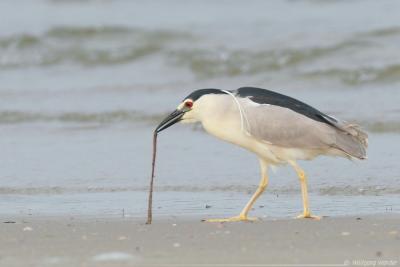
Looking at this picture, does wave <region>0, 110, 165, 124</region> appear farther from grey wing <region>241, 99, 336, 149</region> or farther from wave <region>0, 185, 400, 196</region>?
grey wing <region>241, 99, 336, 149</region>

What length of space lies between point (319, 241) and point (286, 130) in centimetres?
153

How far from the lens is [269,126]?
7.76 metres

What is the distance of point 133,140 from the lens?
11930 mm

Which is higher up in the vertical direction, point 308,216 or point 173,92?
point 173,92

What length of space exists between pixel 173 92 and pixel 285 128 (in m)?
7.87

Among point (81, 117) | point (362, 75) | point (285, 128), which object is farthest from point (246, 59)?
point (285, 128)

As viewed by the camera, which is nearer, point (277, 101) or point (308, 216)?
point (308, 216)

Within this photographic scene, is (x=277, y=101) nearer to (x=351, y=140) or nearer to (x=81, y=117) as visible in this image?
(x=351, y=140)

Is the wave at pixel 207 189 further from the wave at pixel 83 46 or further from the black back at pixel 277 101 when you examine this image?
the wave at pixel 83 46

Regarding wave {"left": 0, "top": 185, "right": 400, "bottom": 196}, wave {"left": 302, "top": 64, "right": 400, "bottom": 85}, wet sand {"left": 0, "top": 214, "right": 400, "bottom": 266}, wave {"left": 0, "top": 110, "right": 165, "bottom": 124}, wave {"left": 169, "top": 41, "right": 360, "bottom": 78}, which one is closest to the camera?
wet sand {"left": 0, "top": 214, "right": 400, "bottom": 266}

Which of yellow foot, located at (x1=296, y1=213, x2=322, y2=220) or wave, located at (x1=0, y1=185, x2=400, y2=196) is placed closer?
yellow foot, located at (x1=296, y1=213, x2=322, y2=220)

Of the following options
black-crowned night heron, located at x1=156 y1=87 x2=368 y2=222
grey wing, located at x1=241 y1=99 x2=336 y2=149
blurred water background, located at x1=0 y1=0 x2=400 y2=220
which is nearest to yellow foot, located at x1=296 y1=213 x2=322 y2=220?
black-crowned night heron, located at x1=156 y1=87 x2=368 y2=222

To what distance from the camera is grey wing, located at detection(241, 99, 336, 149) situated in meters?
7.75

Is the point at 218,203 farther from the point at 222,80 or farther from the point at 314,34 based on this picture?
the point at 314,34
